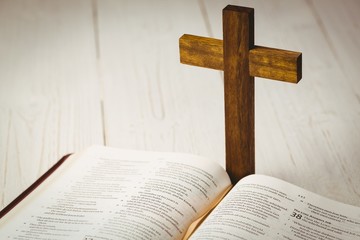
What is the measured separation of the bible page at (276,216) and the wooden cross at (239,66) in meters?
0.07

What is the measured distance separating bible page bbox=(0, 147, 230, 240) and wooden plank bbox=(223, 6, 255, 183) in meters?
0.04

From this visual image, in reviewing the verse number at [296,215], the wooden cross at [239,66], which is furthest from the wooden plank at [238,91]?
the verse number at [296,215]

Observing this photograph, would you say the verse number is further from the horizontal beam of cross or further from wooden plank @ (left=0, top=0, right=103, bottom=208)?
wooden plank @ (left=0, top=0, right=103, bottom=208)

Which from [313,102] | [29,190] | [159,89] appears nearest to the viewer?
[29,190]

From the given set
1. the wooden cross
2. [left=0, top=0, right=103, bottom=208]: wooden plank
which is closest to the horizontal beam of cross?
the wooden cross

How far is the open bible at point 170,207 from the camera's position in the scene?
3.42 ft

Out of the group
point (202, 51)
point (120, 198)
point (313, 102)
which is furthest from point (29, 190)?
point (313, 102)

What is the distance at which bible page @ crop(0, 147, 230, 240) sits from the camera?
1057mm

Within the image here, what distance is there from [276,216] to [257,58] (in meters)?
0.23

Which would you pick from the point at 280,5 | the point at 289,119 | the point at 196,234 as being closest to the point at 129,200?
the point at 196,234

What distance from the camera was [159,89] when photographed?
1.63m

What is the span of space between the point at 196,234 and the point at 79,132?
52 centimetres

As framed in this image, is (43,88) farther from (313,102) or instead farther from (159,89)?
(313,102)

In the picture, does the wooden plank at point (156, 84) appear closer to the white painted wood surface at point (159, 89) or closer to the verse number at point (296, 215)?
the white painted wood surface at point (159, 89)
